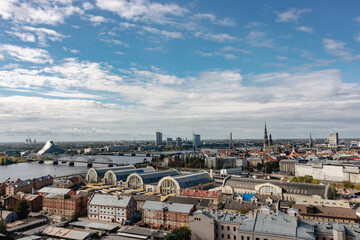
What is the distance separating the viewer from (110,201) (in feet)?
77.6

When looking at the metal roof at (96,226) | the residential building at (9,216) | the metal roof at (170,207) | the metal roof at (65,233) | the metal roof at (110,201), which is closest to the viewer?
the metal roof at (65,233)

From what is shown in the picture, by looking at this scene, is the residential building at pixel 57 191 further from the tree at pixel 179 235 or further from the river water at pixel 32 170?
the river water at pixel 32 170

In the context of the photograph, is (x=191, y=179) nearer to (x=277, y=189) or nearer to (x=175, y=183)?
(x=175, y=183)

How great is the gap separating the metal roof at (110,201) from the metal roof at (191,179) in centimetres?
898

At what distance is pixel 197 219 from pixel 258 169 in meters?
45.7

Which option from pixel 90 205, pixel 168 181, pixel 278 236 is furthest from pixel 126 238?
pixel 168 181

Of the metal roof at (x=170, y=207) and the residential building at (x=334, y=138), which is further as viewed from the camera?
the residential building at (x=334, y=138)

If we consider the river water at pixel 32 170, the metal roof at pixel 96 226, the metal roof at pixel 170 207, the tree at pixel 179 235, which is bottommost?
the river water at pixel 32 170

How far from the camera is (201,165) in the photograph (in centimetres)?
6519

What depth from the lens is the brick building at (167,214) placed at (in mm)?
20453

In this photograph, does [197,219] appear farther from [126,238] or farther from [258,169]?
[258,169]

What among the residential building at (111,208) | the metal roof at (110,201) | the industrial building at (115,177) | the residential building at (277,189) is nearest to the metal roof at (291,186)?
the residential building at (277,189)

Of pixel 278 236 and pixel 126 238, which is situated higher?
pixel 278 236

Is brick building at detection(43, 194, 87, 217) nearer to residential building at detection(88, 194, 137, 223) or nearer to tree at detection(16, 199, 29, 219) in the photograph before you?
residential building at detection(88, 194, 137, 223)
